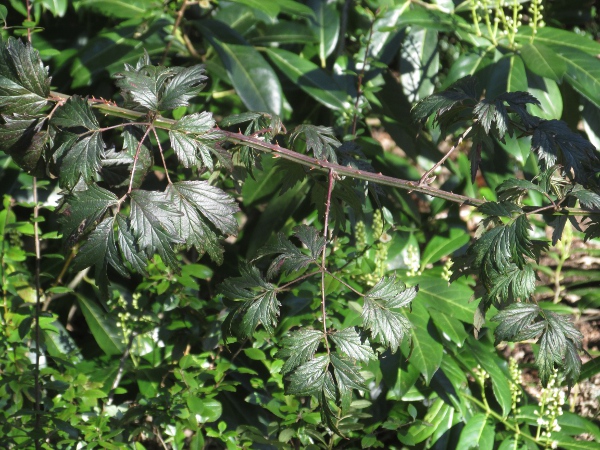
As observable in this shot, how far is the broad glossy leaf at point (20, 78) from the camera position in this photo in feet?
3.52

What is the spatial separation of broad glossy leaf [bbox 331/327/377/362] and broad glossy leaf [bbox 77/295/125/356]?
3.69 ft

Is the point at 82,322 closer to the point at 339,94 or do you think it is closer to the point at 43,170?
the point at 339,94

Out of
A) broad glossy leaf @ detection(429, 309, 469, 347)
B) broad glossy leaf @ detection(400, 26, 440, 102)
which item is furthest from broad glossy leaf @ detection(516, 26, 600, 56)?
broad glossy leaf @ detection(429, 309, 469, 347)

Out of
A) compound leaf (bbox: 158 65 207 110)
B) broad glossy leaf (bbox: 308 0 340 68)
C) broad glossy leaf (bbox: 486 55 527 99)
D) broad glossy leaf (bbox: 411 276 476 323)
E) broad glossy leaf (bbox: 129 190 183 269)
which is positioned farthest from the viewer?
broad glossy leaf (bbox: 308 0 340 68)

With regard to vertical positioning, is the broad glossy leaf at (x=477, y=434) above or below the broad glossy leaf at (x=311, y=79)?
below

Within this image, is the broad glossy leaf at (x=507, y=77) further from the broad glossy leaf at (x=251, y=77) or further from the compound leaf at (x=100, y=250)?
the compound leaf at (x=100, y=250)

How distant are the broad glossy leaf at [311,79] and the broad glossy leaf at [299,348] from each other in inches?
44.9

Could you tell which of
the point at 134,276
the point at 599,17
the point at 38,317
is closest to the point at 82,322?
the point at 134,276

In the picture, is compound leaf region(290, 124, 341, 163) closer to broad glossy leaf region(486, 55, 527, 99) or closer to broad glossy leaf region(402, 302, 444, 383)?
broad glossy leaf region(402, 302, 444, 383)

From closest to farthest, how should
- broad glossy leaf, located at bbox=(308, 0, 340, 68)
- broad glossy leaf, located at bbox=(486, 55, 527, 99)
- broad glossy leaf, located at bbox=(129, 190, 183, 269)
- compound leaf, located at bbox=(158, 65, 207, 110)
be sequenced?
broad glossy leaf, located at bbox=(129, 190, 183, 269), compound leaf, located at bbox=(158, 65, 207, 110), broad glossy leaf, located at bbox=(486, 55, 527, 99), broad glossy leaf, located at bbox=(308, 0, 340, 68)

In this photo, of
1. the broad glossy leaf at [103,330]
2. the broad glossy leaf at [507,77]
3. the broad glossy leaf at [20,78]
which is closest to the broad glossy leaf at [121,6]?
the broad glossy leaf at [103,330]

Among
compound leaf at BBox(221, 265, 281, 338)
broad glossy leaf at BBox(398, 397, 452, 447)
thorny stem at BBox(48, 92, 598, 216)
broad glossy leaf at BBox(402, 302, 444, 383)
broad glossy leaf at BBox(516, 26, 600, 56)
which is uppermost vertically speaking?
thorny stem at BBox(48, 92, 598, 216)

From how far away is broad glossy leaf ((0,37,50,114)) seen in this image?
107cm

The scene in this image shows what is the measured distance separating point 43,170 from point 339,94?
1.16 metres
